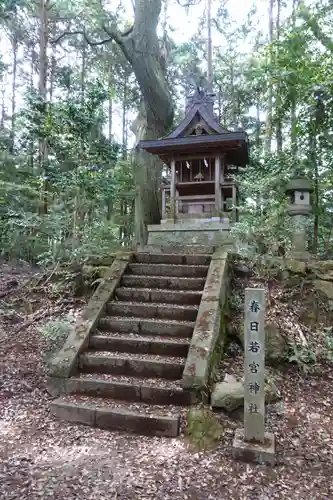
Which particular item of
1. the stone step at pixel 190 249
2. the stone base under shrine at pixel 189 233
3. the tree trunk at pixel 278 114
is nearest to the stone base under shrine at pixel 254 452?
the stone step at pixel 190 249

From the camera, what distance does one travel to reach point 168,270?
18.5 feet

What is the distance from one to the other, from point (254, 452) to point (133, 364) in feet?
5.37

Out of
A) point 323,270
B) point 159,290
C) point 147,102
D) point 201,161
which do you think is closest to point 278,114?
point 201,161

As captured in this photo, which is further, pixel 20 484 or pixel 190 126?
pixel 190 126

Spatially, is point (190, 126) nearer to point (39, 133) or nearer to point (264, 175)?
point (264, 175)

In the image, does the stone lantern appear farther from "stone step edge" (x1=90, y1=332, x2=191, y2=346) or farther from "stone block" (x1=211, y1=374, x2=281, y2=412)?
"stone block" (x1=211, y1=374, x2=281, y2=412)

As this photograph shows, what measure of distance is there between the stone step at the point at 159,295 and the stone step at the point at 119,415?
172cm

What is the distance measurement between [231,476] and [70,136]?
5.85m

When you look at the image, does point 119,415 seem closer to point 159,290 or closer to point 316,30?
point 159,290

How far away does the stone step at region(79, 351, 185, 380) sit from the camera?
12.7 ft

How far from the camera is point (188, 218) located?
28.2 ft

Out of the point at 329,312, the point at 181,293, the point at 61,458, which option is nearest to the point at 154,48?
the point at 181,293

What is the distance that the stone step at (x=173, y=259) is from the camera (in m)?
5.82

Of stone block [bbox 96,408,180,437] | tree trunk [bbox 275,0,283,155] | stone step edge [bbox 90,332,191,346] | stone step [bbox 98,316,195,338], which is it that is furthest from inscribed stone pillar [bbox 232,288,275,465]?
tree trunk [bbox 275,0,283,155]
